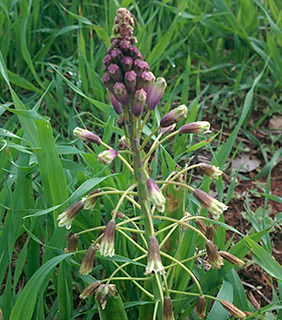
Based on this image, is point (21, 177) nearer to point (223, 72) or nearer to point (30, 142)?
point (30, 142)

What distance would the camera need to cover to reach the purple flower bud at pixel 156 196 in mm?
1381

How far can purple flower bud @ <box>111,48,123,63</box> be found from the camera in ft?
4.61

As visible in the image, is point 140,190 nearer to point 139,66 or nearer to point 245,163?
point 139,66

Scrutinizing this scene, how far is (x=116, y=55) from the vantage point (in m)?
1.40

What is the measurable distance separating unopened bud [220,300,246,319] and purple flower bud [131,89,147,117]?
728mm

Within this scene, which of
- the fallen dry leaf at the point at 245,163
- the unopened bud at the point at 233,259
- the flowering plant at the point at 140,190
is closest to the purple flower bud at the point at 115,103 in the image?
the flowering plant at the point at 140,190

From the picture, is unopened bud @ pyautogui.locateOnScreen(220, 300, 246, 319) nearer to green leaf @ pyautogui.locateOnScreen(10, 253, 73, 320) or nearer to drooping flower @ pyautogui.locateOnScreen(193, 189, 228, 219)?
drooping flower @ pyautogui.locateOnScreen(193, 189, 228, 219)

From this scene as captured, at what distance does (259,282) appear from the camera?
7.41 ft

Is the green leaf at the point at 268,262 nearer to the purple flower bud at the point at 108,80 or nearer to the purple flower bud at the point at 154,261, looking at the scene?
the purple flower bud at the point at 154,261

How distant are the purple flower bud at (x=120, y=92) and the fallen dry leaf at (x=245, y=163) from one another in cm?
164

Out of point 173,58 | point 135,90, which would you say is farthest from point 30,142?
point 173,58

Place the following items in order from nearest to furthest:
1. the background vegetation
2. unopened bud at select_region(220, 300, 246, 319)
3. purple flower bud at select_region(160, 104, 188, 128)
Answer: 1. purple flower bud at select_region(160, 104, 188, 128)
2. unopened bud at select_region(220, 300, 246, 319)
3. the background vegetation

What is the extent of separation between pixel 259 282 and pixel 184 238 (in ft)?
1.98

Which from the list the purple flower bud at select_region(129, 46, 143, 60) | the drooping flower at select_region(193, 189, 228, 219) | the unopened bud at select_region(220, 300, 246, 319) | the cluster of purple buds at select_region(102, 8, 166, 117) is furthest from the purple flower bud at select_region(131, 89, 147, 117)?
the unopened bud at select_region(220, 300, 246, 319)
